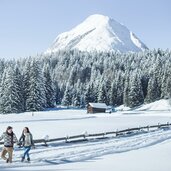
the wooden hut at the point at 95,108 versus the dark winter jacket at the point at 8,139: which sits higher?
the wooden hut at the point at 95,108

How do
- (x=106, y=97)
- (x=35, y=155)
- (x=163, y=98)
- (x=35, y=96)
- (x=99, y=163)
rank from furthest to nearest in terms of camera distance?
(x=106, y=97) → (x=163, y=98) → (x=35, y=96) → (x=35, y=155) → (x=99, y=163)

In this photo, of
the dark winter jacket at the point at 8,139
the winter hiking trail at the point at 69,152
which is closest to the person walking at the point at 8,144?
the dark winter jacket at the point at 8,139

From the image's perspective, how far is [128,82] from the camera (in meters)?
131

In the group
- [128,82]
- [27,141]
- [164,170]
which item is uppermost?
[128,82]

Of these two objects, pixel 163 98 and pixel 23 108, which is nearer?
pixel 23 108

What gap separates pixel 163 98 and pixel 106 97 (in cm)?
1932

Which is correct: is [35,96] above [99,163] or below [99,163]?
above

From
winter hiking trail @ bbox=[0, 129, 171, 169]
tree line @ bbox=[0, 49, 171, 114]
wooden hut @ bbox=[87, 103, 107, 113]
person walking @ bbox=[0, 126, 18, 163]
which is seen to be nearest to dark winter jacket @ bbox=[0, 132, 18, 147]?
person walking @ bbox=[0, 126, 18, 163]

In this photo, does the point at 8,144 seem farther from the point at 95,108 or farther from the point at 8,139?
the point at 95,108

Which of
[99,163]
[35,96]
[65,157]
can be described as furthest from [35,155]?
[35,96]

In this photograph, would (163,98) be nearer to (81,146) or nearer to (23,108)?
(23,108)

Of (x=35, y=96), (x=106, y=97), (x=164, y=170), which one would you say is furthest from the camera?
(x=106, y=97)

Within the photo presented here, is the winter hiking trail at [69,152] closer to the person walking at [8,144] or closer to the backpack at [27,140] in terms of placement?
the person walking at [8,144]


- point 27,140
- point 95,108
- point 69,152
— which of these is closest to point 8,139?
point 27,140
